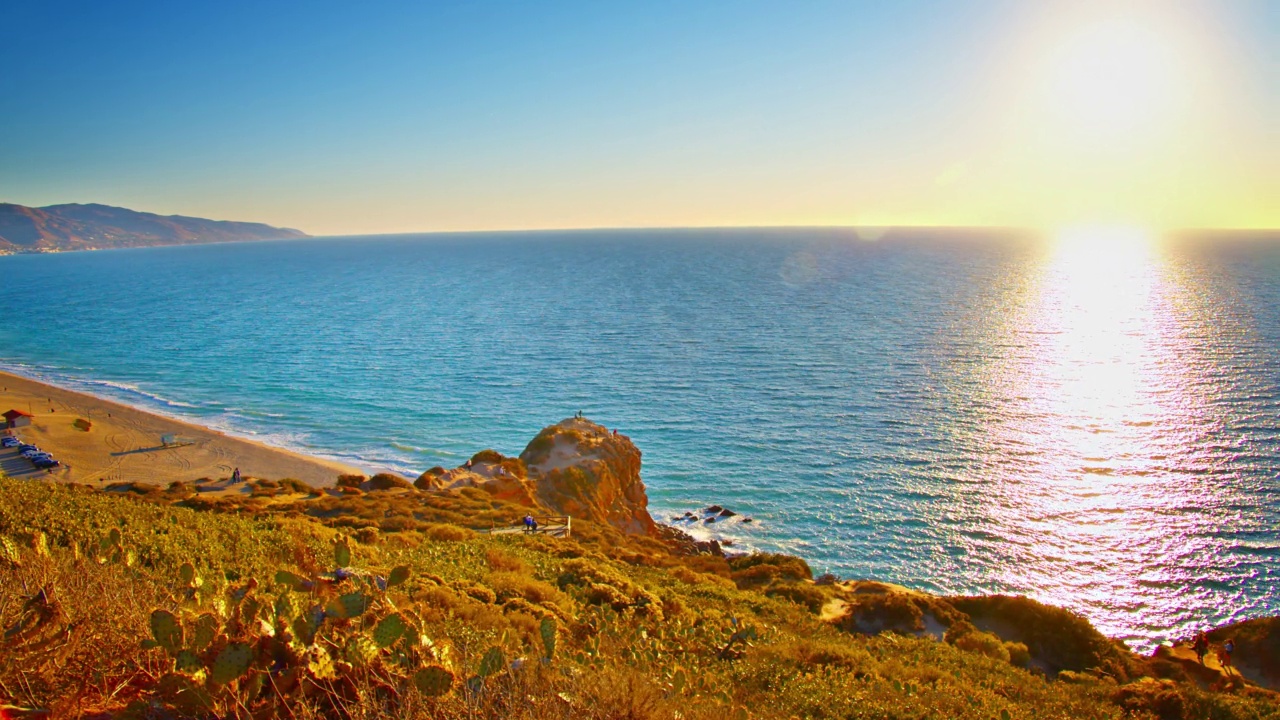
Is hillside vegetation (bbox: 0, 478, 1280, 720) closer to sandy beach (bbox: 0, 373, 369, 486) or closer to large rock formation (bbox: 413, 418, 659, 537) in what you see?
large rock formation (bbox: 413, 418, 659, 537)

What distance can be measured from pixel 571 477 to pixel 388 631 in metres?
29.5

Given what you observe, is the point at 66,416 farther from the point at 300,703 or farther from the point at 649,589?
the point at 300,703

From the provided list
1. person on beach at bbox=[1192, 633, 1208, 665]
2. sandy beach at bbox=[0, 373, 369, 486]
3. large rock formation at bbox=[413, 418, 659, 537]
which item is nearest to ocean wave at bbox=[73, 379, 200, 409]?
sandy beach at bbox=[0, 373, 369, 486]

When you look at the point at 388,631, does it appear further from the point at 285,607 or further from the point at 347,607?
the point at 285,607

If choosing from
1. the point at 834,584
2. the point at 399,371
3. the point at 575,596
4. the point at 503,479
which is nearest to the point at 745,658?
the point at 575,596

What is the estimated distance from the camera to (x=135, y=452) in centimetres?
4694

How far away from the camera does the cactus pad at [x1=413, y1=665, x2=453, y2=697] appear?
569 centimetres

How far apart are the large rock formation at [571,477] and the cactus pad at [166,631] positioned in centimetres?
2558

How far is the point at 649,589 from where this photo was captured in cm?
1662

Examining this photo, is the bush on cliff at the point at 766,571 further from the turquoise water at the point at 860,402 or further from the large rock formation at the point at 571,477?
the large rock formation at the point at 571,477

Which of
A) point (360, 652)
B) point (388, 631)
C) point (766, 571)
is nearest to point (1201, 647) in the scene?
point (766, 571)

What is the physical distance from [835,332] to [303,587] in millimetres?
79855

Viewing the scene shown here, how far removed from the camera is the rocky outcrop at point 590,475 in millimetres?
34062

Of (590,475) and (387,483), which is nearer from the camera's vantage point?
(387,483)
